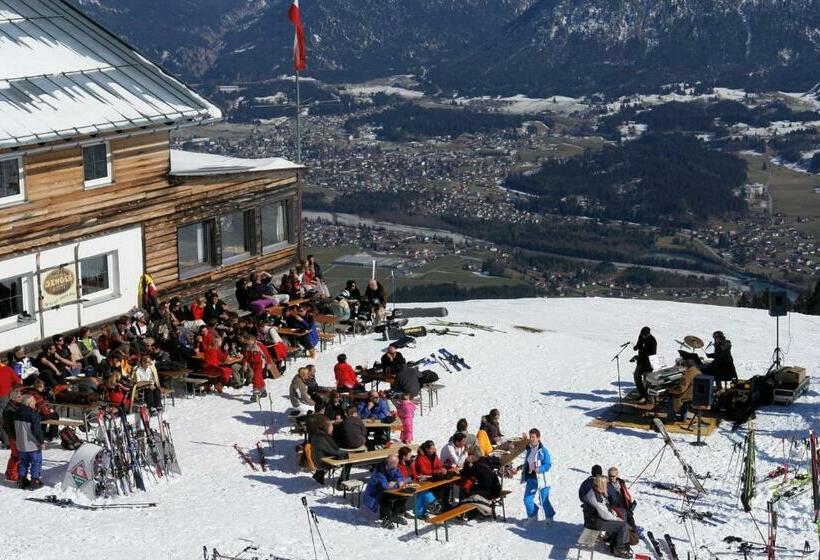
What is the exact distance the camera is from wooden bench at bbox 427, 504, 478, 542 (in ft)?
63.0

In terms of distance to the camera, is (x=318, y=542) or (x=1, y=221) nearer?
(x=318, y=542)

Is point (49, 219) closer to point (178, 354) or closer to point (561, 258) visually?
point (178, 354)

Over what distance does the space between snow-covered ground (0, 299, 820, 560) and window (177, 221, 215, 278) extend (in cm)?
487

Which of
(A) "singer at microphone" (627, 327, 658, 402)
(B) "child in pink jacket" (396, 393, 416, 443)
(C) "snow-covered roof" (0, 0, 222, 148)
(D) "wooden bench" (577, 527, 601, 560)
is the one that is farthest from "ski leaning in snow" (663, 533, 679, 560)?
(C) "snow-covered roof" (0, 0, 222, 148)

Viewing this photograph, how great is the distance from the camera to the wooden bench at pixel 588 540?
61.8 ft

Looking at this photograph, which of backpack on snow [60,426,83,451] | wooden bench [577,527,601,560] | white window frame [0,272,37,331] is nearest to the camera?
wooden bench [577,527,601,560]

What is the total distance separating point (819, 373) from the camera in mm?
29719

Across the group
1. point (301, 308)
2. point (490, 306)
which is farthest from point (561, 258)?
point (301, 308)

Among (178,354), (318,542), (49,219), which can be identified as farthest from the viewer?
(49,219)

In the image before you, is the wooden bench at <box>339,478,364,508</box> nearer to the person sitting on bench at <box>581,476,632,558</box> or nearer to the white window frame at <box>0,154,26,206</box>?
the person sitting on bench at <box>581,476,632,558</box>

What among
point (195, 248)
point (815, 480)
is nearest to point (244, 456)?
point (815, 480)

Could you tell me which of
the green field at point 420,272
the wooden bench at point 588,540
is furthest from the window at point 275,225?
the green field at point 420,272

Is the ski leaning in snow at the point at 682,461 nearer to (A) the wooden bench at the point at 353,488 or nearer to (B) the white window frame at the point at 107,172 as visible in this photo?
(A) the wooden bench at the point at 353,488

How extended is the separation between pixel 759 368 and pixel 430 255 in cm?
15048
